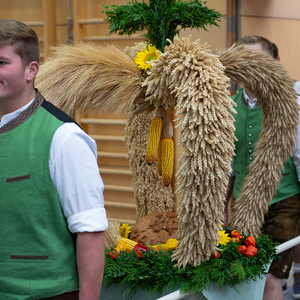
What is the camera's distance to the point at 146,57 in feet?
4.00

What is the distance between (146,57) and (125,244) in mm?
607

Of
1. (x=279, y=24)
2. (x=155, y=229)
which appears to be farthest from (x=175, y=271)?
(x=279, y=24)

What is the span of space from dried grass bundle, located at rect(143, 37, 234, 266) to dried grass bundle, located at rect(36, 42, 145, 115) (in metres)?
0.15

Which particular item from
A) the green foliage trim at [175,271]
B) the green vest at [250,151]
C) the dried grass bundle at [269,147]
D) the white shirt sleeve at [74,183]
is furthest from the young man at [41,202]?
the green vest at [250,151]

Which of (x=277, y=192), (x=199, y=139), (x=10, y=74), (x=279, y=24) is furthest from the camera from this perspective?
(x=279, y=24)

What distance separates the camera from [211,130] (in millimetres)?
1031

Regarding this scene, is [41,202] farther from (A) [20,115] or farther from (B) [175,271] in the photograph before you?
(B) [175,271]

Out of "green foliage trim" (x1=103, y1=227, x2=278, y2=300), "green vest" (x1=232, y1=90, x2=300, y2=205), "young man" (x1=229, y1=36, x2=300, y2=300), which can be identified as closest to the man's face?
"green foliage trim" (x1=103, y1=227, x2=278, y2=300)

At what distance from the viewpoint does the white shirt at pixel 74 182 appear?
809 mm

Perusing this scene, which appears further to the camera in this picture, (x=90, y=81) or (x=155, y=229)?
(x=155, y=229)

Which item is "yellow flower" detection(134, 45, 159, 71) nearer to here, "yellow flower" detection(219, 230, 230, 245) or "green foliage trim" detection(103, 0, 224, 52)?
"green foliage trim" detection(103, 0, 224, 52)

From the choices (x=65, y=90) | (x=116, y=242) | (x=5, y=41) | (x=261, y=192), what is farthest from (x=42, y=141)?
(x=261, y=192)

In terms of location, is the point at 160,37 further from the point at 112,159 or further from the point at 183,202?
the point at 112,159

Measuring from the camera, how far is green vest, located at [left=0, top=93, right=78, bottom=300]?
0.81m
